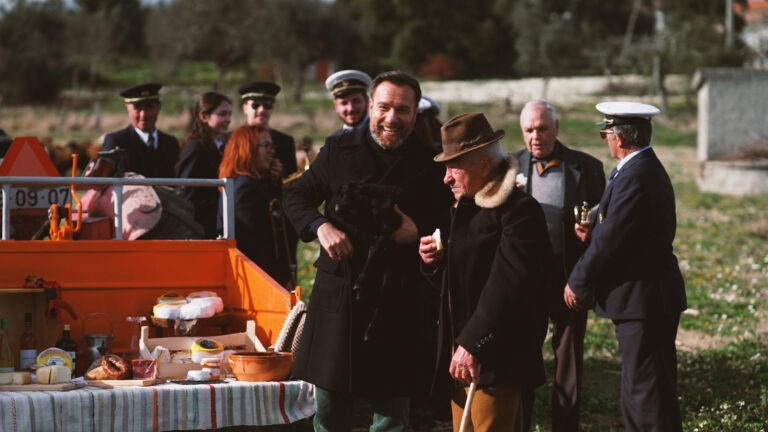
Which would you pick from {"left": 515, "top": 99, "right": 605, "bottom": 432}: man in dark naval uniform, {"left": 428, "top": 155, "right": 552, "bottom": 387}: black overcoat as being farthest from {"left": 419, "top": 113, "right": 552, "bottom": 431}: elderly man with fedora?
{"left": 515, "top": 99, "right": 605, "bottom": 432}: man in dark naval uniform

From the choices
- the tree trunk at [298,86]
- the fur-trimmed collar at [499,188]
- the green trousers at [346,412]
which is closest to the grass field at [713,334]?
the green trousers at [346,412]

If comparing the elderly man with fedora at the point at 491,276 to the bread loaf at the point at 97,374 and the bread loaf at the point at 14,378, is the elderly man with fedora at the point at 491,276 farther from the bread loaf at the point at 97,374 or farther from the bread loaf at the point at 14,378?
the bread loaf at the point at 14,378

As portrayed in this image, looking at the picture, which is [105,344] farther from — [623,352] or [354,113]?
[623,352]

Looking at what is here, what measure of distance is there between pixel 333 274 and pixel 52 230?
229 cm

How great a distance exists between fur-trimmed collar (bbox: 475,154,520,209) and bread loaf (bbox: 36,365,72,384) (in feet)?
7.85

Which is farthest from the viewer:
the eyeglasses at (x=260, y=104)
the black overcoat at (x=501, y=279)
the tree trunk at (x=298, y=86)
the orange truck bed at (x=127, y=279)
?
the tree trunk at (x=298, y=86)

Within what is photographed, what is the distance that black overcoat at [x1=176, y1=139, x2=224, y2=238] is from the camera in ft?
23.3

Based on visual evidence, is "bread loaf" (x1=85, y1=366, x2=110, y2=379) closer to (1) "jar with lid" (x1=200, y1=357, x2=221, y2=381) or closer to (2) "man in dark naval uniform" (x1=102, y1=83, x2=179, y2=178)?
(1) "jar with lid" (x1=200, y1=357, x2=221, y2=381)

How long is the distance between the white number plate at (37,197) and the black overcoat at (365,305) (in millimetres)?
2550

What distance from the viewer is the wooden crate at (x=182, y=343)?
205 inches

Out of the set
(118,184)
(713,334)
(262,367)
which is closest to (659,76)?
(713,334)

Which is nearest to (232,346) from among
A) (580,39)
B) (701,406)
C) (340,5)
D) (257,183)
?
(257,183)

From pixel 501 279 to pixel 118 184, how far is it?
119 inches

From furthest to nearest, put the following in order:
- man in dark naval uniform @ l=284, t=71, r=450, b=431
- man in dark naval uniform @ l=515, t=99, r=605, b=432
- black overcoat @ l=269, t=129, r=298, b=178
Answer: black overcoat @ l=269, t=129, r=298, b=178 → man in dark naval uniform @ l=515, t=99, r=605, b=432 → man in dark naval uniform @ l=284, t=71, r=450, b=431
